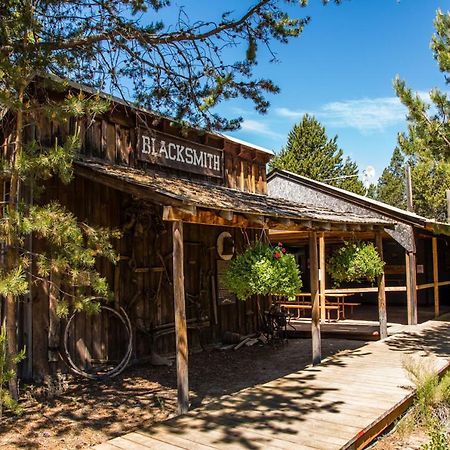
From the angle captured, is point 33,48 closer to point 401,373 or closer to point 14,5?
point 14,5

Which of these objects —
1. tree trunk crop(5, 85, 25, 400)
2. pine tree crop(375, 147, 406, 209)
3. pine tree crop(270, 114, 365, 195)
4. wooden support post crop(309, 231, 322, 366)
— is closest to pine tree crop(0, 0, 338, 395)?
tree trunk crop(5, 85, 25, 400)

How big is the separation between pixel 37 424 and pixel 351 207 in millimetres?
9484

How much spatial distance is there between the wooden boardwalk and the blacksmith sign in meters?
4.23

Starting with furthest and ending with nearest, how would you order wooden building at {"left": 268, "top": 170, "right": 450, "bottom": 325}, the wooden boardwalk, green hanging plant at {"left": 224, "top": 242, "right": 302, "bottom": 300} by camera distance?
1. wooden building at {"left": 268, "top": 170, "right": 450, "bottom": 325}
2. green hanging plant at {"left": 224, "top": 242, "right": 302, "bottom": 300}
3. the wooden boardwalk

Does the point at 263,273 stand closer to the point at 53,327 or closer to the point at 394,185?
the point at 53,327

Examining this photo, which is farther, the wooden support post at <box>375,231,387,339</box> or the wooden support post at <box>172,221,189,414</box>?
the wooden support post at <box>375,231,387,339</box>

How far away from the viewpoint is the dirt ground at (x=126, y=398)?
437 cm

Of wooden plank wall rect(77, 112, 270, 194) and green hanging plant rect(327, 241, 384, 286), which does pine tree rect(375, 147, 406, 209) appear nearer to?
wooden plank wall rect(77, 112, 270, 194)

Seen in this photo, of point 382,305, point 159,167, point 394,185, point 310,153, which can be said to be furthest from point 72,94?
point 394,185

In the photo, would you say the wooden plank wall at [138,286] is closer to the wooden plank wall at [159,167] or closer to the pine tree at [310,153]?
the wooden plank wall at [159,167]

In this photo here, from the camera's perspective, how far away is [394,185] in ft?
117

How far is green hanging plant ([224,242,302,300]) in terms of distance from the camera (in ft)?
18.4

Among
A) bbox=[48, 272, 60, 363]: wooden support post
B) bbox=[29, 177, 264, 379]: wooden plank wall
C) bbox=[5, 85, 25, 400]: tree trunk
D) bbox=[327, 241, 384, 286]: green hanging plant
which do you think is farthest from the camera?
bbox=[327, 241, 384, 286]: green hanging plant

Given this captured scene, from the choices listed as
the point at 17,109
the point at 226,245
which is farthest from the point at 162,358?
the point at 17,109
